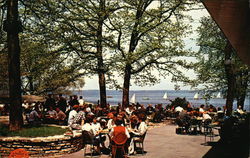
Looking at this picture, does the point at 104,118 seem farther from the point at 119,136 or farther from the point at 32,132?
the point at 119,136

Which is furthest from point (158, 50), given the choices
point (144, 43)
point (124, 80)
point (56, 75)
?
point (56, 75)

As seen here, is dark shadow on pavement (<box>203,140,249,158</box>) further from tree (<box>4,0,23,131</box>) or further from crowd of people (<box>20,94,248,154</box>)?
tree (<box>4,0,23,131</box>)

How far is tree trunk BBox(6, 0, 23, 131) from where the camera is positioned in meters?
13.1

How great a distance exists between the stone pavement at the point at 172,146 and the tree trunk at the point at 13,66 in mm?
3284

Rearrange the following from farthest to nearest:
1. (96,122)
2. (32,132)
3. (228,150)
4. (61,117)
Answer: (61,117), (228,150), (32,132), (96,122)

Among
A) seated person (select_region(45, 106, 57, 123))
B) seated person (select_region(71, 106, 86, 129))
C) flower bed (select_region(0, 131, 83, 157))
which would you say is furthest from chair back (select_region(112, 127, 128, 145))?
seated person (select_region(45, 106, 57, 123))

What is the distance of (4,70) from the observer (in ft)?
112

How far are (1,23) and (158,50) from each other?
42.1 feet

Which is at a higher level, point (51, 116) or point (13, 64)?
point (13, 64)

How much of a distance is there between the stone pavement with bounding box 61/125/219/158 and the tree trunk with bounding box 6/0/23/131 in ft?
10.8

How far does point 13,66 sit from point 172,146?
7903 millimetres

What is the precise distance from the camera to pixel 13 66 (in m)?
13.3

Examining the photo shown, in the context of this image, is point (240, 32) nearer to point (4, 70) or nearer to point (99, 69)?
point (99, 69)

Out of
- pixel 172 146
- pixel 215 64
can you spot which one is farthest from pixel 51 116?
pixel 215 64
